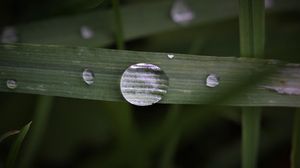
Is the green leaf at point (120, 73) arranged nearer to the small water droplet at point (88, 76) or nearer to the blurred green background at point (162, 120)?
the small water droplet at point (88, 76)

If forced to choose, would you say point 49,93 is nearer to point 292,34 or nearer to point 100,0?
point 100,0

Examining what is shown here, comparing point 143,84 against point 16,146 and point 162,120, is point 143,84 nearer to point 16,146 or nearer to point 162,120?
point 16,146

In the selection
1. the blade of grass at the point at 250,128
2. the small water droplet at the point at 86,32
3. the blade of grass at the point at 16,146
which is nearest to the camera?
the blade of grass at the point at 16,146

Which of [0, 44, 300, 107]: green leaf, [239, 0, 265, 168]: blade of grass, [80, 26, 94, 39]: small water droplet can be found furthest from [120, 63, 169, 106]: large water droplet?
[80, 26, 94, 39]: small water droplet

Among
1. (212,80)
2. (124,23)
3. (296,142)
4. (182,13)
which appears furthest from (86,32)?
(296,142)

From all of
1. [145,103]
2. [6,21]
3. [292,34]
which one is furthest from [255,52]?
[6,21]

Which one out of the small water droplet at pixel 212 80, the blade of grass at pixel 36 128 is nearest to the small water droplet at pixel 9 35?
the blade of grass at pixel 36 128

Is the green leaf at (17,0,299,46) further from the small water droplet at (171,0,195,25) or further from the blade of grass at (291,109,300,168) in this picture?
the blade of grass at (291,109,300,168)
